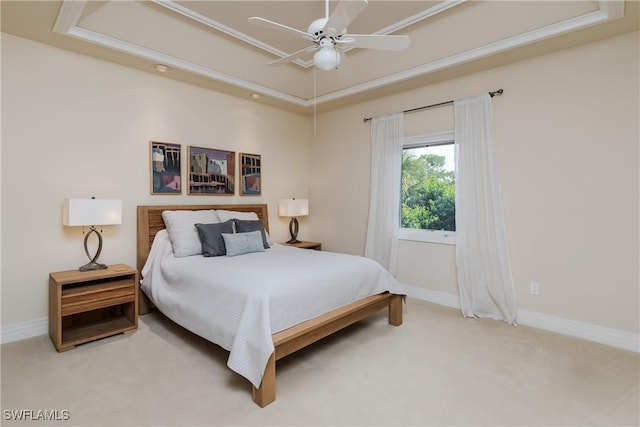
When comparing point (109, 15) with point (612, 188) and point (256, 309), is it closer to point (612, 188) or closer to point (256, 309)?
point (256, 309)

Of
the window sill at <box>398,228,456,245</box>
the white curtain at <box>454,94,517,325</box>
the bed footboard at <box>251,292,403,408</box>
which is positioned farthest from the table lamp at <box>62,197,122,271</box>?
the white curtain at <box>454,94,517,325</box>

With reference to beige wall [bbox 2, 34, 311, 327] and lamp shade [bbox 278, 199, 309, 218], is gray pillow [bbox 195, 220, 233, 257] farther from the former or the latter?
lamp shade [bbox 278, 199, 309, 218]

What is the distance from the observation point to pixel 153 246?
11.5 ft

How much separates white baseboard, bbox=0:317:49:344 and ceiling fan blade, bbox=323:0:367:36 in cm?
343

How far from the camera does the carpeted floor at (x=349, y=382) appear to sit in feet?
6.22

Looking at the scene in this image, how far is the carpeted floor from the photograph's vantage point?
74.6 inches

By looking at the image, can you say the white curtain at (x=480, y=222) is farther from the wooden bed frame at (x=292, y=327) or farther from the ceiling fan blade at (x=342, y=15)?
the ceiling fan blade at (x=342, y=15)

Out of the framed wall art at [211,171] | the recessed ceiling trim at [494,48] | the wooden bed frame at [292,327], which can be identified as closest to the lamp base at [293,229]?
the wooden bed frame at [292,327]

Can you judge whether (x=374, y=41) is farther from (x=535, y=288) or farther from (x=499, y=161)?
(x=535, y=288)

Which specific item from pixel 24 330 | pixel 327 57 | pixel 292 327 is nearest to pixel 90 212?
pixel 24 330

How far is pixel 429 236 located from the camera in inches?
159

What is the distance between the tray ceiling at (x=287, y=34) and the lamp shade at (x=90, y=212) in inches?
56.1

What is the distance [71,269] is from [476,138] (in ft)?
14.0

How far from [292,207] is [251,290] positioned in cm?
261
